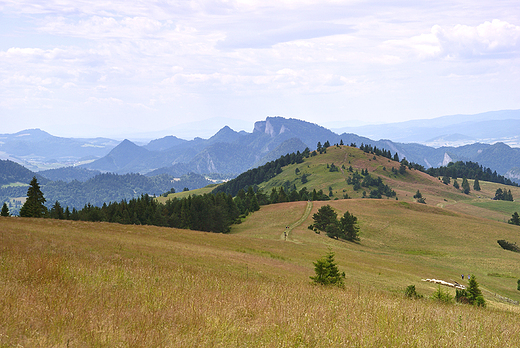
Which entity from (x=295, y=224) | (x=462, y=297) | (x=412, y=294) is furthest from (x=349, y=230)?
(x=412, y=294)

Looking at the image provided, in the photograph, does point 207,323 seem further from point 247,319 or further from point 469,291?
point 469,291

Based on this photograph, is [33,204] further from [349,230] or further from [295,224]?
[349,230]

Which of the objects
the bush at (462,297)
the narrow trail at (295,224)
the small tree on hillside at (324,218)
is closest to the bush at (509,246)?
the small tree on hillside at (324,218)

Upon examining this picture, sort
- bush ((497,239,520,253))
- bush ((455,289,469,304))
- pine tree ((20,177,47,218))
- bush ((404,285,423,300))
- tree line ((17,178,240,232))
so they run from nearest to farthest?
bush ((404,285,423,300)) < bush ((455,289,469,304)) < pine tree ((20,177,47,218)) < bush ((497,239,520,253)) < tree line ((17,178,240,232))

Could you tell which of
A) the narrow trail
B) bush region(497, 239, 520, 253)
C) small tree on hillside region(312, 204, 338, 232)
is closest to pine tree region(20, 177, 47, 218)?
the narrow trail

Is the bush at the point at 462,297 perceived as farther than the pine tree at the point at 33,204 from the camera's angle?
No

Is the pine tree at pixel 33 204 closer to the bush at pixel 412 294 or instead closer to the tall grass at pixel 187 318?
the tall grass at pixel 187 318

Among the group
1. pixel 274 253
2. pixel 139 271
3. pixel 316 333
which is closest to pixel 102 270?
pixel 139 271

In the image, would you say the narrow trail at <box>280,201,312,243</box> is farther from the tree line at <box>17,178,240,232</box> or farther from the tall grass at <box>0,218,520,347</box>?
the tall grass at <box>0,218,520,347</box>

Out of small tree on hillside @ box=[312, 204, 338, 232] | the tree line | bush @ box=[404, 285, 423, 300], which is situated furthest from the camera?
the tree line

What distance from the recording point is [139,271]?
11727mm

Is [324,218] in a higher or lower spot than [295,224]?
higher

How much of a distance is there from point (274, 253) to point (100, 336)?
1581 inches

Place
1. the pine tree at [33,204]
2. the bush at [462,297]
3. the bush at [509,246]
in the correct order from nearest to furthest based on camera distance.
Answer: the bush at [462,297]
the pine tree at [33,204]
the bush at [509,246]
